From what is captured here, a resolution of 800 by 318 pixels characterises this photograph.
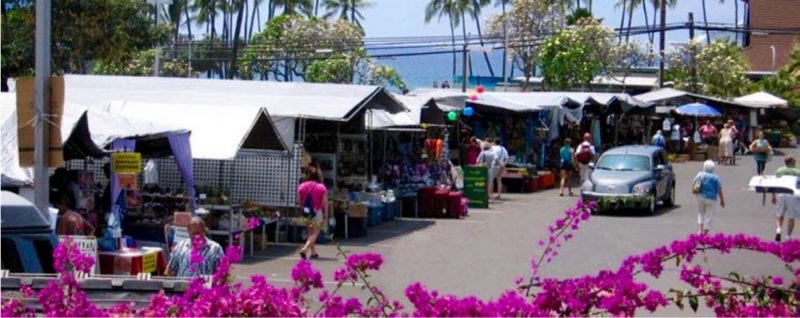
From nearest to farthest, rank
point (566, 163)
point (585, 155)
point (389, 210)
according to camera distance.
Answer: point (389, 210)
point (566, 163)
point (585, 155)

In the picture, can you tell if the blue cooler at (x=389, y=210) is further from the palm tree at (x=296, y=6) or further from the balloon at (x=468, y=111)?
the palm tree at (x=296, y=6)

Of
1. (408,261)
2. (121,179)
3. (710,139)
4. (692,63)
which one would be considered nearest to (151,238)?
(121,179)

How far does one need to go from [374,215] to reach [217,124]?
19.9 feet

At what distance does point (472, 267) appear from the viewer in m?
18.2

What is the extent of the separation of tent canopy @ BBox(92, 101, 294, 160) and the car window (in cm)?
1039

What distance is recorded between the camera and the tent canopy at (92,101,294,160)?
1867cm

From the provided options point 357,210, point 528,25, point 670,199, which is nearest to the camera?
point 357,210

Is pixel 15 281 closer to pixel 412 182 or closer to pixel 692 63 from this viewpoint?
pixel 412 182

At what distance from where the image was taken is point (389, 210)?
2567 centimetres

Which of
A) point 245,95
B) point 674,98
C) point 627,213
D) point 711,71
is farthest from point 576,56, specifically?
point 245,95

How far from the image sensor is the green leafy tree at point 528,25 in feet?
235

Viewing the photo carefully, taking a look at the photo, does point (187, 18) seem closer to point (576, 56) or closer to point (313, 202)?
point (576, 56)

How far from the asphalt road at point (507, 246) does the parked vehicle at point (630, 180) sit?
1.23ft

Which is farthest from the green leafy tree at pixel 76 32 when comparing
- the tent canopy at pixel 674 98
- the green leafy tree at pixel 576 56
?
the green leafy tree at pixel 576 56
